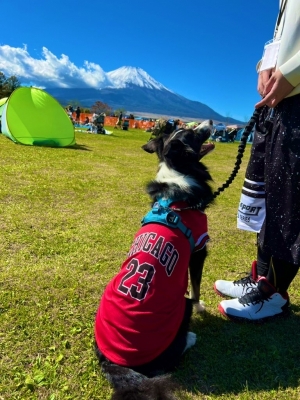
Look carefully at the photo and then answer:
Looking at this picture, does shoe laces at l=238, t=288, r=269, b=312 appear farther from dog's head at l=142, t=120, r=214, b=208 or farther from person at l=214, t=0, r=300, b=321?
dog's head at l=142, t=120, r=214, b=208

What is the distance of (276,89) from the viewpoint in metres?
1.90

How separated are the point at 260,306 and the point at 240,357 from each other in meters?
0.52

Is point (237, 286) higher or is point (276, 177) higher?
point (276, 177)

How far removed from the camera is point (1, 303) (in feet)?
7.92

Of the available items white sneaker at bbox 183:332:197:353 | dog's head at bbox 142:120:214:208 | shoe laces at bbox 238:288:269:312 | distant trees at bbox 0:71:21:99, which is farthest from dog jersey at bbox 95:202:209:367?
distant trees at bbox 0:71:21:99

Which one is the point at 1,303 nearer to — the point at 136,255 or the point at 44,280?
the point at 44,280

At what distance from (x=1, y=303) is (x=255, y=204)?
6.88ft

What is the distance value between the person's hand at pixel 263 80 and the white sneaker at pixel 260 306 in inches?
57.2

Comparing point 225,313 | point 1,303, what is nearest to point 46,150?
point 1,303

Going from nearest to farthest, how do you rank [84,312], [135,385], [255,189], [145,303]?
1. [135,385]
2. [145,303]
3. [255,189]
4. [84,312]

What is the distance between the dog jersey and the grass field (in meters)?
0.32

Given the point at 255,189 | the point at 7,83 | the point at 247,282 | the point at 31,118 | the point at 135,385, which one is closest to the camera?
the point at 135,385

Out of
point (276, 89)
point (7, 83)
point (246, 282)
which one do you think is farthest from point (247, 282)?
point (7, 83)

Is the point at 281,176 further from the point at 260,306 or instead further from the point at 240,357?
the point at 240,357
